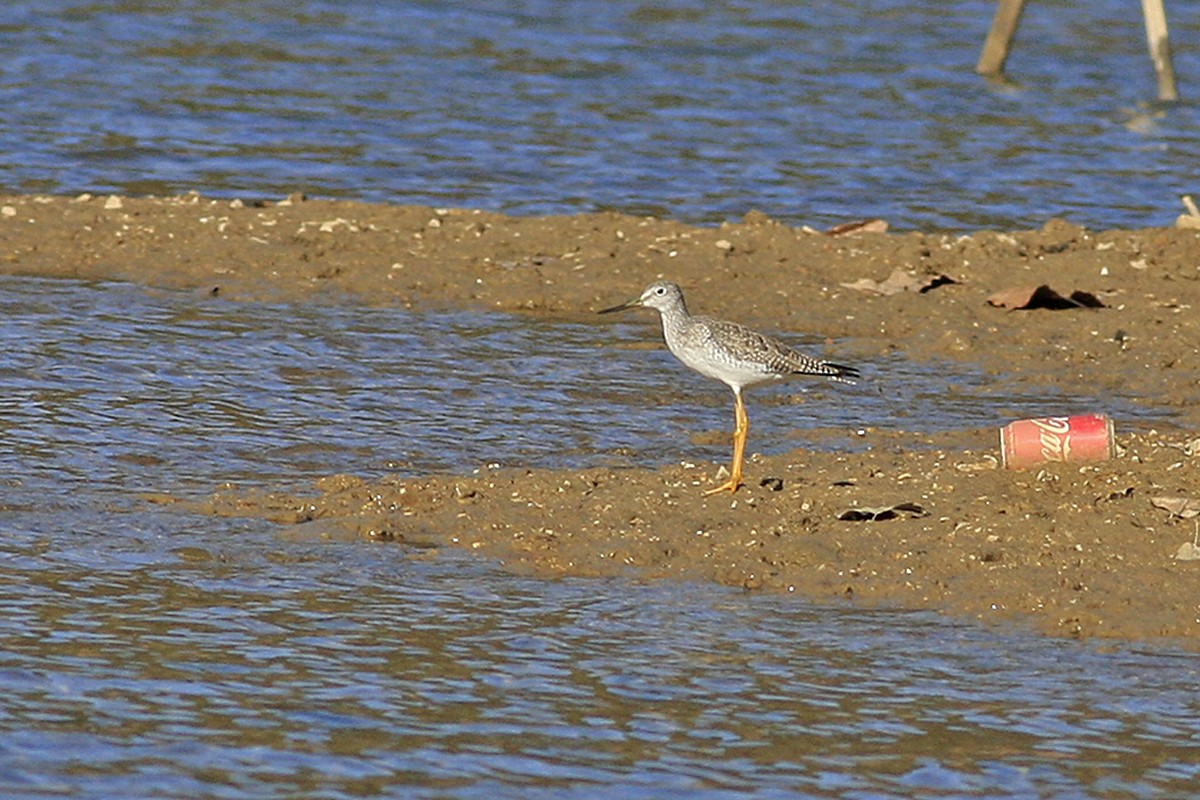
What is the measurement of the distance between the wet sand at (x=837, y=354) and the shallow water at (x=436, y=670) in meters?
0.29

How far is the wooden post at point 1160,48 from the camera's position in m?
19.8

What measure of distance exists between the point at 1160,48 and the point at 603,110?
558 cm

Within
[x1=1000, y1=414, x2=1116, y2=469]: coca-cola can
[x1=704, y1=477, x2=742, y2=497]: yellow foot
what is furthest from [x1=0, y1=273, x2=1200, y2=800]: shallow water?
[x1=1000, y1=414, x2=1116, y2=469]: coca-cola can

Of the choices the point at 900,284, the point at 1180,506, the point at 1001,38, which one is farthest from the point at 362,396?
the point at 1001,38

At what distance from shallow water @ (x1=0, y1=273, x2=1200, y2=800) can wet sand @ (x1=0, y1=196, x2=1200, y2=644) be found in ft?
0.94

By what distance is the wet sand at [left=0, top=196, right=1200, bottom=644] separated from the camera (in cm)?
721

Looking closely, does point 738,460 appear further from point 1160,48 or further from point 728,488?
point 1160,48

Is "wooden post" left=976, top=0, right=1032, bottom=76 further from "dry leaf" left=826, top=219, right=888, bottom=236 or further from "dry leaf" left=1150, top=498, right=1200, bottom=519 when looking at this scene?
"dry leaf" left=1150, top=498, right=1200, bottom=519

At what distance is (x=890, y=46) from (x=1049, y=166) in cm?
706

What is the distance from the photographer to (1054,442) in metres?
7.92

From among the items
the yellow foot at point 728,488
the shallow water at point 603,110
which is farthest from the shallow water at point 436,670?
the shallow water at point 603,110

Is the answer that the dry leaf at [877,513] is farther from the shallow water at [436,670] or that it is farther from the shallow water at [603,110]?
the shallow water at [603,110]

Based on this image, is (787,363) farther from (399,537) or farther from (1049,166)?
(1049,166)

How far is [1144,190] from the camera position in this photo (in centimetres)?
1686
